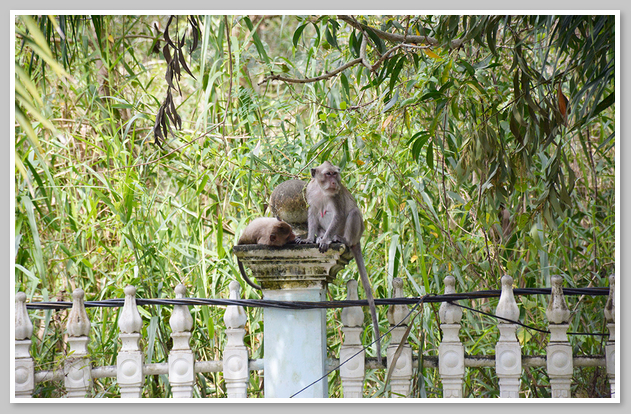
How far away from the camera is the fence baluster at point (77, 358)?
273 centimetres

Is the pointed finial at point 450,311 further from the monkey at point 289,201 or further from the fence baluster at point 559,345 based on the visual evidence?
the monkey at point 289,201

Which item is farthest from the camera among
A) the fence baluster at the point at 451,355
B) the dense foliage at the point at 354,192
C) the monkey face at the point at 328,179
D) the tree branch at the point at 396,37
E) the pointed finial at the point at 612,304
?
the dense foliage at the point at 354,192

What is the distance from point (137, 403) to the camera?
8.69 feet

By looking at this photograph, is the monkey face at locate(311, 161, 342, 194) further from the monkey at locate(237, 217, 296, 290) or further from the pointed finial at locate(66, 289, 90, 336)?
the pointed finial at locate(66, 289, 90, 336)

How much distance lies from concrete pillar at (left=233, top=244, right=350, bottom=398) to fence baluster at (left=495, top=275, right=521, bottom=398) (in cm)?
72

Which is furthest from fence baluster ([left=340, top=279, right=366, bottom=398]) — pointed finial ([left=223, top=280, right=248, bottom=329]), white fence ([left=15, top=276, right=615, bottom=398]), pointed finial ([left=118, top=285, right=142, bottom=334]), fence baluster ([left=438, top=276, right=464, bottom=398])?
pointed finial ([left=118, top=285, right=142, bottom=334])

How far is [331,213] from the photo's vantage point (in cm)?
301

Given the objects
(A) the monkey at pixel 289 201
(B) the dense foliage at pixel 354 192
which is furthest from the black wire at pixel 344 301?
(B) the dense foliage at pixel 354 192

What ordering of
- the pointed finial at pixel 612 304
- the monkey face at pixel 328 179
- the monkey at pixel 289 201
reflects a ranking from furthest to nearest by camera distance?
the monkey face at pixel 328 179
the monkey at pixel 289 201
the pointed finial at pixel 612 304

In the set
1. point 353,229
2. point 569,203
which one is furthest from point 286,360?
point 569,203

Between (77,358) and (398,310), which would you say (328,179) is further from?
(77,358)

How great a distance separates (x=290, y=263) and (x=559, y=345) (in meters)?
Result: 1.19

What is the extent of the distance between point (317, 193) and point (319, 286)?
52cm
